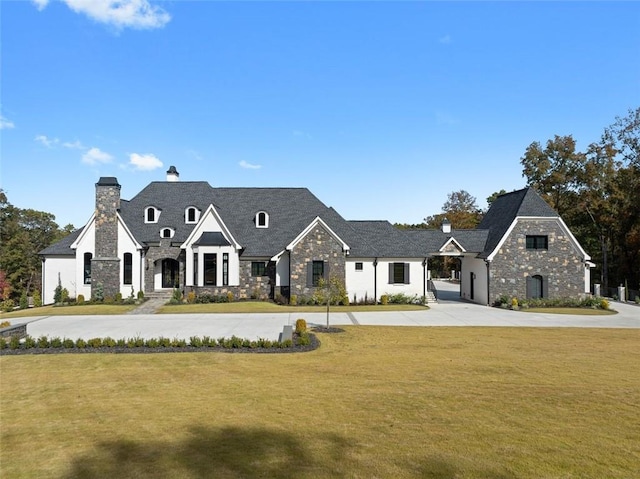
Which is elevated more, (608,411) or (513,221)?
(513,221)

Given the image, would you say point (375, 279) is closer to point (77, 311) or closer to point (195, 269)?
point (195, 269)

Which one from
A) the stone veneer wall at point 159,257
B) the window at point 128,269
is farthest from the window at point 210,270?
the window at point 128,269

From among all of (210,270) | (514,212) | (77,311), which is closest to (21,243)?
(77,311)

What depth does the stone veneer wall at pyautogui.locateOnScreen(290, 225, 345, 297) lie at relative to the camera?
31.3 meters

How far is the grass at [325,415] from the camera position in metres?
6.60

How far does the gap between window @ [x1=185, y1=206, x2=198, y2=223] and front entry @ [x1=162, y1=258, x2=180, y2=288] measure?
365 cm

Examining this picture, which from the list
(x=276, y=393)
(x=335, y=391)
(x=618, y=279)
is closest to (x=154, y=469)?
(x=276, y=393)

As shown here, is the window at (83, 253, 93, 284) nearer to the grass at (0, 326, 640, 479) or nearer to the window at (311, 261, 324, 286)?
the window at (311, 261, 324, 286)

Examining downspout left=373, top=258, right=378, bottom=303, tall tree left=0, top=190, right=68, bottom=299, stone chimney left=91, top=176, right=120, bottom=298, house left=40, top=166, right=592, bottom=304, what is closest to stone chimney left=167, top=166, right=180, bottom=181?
house left=40, top=166, right=592, bottom=304

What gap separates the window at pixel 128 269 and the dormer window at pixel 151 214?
4089 millimetres

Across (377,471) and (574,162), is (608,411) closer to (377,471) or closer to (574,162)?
(377,471)

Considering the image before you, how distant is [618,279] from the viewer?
4194 cm

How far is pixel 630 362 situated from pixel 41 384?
18.1 metres

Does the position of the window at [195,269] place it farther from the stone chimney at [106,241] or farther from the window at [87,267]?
the window at [87,267]
